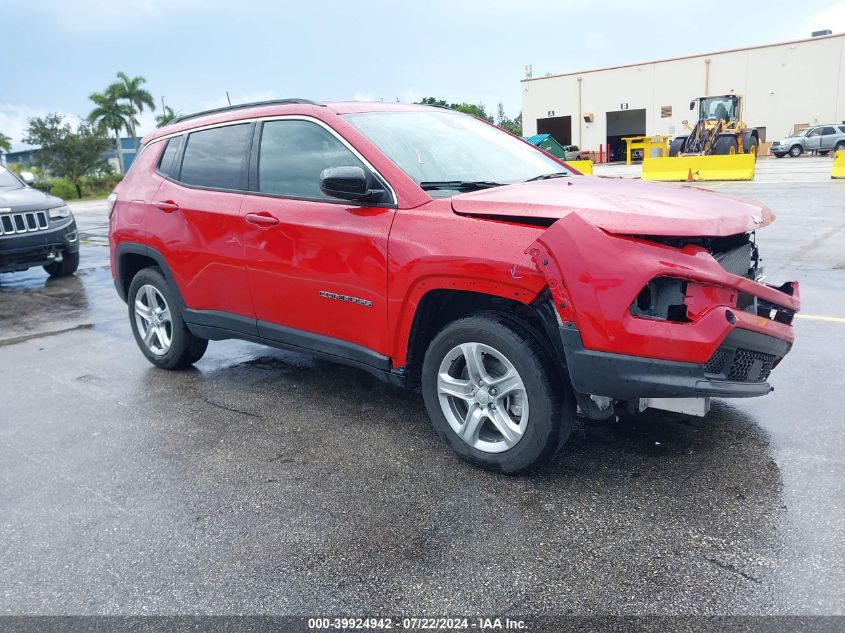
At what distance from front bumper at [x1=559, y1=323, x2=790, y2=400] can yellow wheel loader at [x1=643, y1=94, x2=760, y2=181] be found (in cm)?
2045

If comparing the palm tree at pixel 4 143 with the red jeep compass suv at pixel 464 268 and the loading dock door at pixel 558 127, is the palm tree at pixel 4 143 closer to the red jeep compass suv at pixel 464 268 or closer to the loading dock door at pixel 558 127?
the loading dock door at pixel 558 127

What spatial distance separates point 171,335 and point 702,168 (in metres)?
20.5

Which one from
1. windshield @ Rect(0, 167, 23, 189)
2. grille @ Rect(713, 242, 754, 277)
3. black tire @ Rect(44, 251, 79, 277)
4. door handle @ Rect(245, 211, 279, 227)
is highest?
windshield @ Rect(0, 167, 23, 189)

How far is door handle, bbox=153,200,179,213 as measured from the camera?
4814mm

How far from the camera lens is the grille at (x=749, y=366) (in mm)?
2941

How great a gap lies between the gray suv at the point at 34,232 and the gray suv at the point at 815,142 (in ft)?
117

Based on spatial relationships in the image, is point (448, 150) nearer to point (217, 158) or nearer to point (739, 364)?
point (217, 158)

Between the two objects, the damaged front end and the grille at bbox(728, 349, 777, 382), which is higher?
the damaged front end

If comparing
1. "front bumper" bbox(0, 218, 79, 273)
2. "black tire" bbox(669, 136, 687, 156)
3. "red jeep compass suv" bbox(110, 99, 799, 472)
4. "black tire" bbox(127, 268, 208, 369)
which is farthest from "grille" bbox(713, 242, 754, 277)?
"black tire" bbox(669, 136, 687, 156)

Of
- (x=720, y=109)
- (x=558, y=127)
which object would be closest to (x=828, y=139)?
(x=720, y=109)

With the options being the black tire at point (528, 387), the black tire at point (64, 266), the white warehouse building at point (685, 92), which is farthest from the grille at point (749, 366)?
the white warehouse building at point (685, 92)

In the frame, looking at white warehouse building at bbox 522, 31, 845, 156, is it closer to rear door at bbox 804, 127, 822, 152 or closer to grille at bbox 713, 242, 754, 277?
rear door at bbox 804, 127, 822, 152

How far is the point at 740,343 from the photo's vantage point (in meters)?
2.87

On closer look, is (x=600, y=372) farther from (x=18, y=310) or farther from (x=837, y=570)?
(x=18, y=310)
